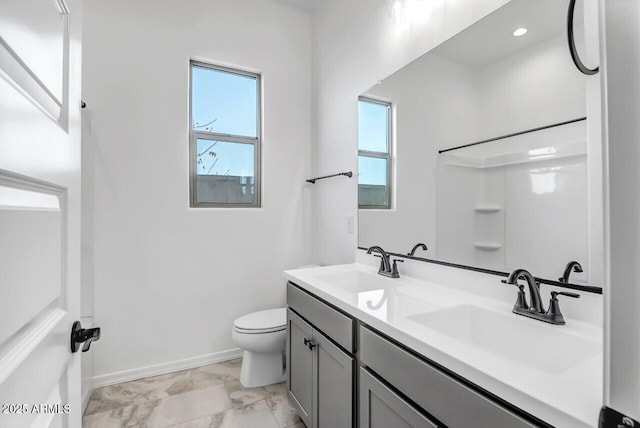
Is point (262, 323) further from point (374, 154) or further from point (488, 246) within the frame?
point (488, 246)

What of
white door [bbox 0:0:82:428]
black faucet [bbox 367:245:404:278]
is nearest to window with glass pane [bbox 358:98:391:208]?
black faucet [bbox 367:245:404:278]

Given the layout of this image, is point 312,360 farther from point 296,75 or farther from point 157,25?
point 157,25

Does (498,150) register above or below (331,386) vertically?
above

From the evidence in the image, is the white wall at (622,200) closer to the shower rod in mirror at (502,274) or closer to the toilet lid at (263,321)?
the shower rod in mirror at (502,274)

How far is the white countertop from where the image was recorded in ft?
1.95

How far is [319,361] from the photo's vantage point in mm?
1428

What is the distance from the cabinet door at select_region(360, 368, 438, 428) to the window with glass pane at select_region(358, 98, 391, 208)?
3.53ft

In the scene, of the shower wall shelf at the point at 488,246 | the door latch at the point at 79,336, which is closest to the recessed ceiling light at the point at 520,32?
the shower wall shelf at the point at 488,246

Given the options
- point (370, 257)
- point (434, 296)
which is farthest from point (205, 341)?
point (434, 296)

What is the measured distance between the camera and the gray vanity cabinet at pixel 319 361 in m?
1.21

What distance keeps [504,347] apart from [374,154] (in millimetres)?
1312

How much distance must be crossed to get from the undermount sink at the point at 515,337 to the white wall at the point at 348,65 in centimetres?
111

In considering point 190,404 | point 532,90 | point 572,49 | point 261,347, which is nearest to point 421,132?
point 532,90

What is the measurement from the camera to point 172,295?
2330mm
